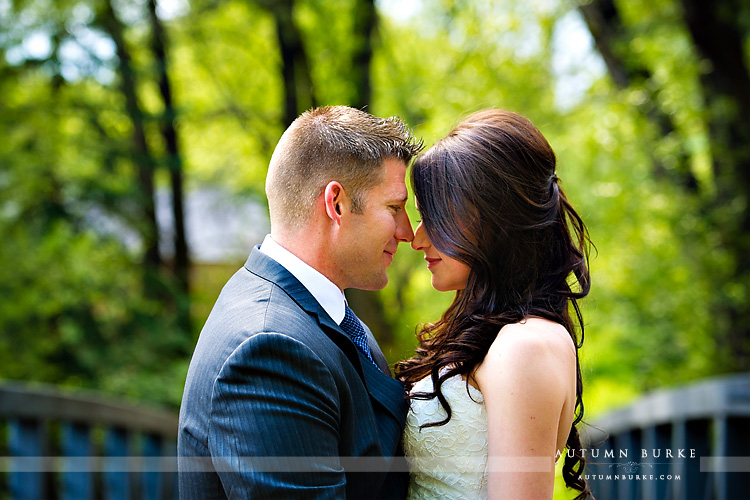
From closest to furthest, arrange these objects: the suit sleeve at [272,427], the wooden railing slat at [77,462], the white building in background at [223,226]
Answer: the suit sleeve at [272,427]
the wooden railing slat at [77,462]
the white building in background at [223,226]

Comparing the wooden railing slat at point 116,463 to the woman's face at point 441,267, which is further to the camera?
the wooden railing slat at point 116,463

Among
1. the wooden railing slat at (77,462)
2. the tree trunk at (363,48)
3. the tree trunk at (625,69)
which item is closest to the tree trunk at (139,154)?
the tree trunk at (363,48)

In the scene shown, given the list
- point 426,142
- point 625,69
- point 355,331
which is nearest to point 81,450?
point 355,331

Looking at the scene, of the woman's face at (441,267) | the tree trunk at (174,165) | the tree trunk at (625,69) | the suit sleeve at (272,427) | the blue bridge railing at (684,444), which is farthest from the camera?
the tree trunk at (174,165)

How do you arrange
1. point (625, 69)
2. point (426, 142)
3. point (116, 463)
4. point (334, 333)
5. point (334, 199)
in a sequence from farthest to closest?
point (625, 69), point (426, 142), point (116, 463), point (334, 199), point (334, 333)

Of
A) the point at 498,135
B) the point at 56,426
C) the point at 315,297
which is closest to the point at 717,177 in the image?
the point at 498,135

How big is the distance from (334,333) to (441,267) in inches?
23.2

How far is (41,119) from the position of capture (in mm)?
7531

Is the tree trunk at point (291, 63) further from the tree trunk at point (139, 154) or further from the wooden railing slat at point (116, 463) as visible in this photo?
the wooden railing slat at point (116, 463)

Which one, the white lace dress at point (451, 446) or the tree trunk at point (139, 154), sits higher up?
the tree trunk at point (139, 154)

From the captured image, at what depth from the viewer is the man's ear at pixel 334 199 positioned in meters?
2.35

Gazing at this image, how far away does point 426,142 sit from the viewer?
7121 millimetres

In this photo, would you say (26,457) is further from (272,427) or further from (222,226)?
(222,226)

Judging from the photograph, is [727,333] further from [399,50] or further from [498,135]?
[399,50]
